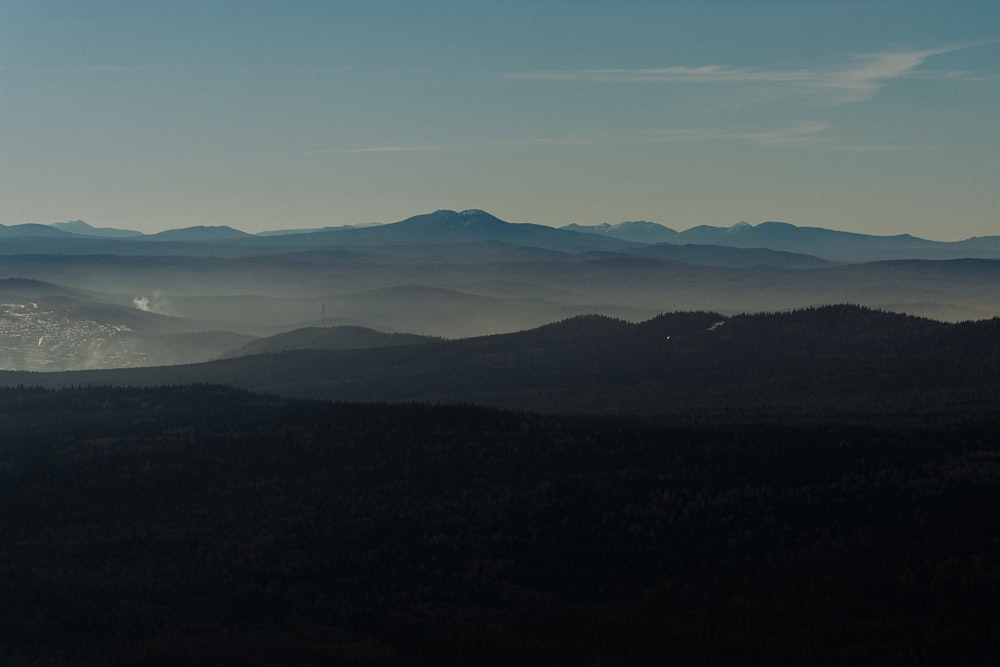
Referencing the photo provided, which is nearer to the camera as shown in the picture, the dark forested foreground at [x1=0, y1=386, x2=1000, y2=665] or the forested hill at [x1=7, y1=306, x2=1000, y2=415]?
the dark forested foreground at [x1=0, y1=386, x2=1000, y2=665]

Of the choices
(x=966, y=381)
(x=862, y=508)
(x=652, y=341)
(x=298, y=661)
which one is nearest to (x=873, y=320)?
(x=652, y=341)

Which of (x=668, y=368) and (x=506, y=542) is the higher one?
(x=668, y=368)

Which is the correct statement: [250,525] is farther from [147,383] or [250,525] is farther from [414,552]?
[147,383]

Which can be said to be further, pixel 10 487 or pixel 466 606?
pixel 10 487

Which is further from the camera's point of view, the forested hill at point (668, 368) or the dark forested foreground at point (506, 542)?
the forested hill at point (668, 368)
